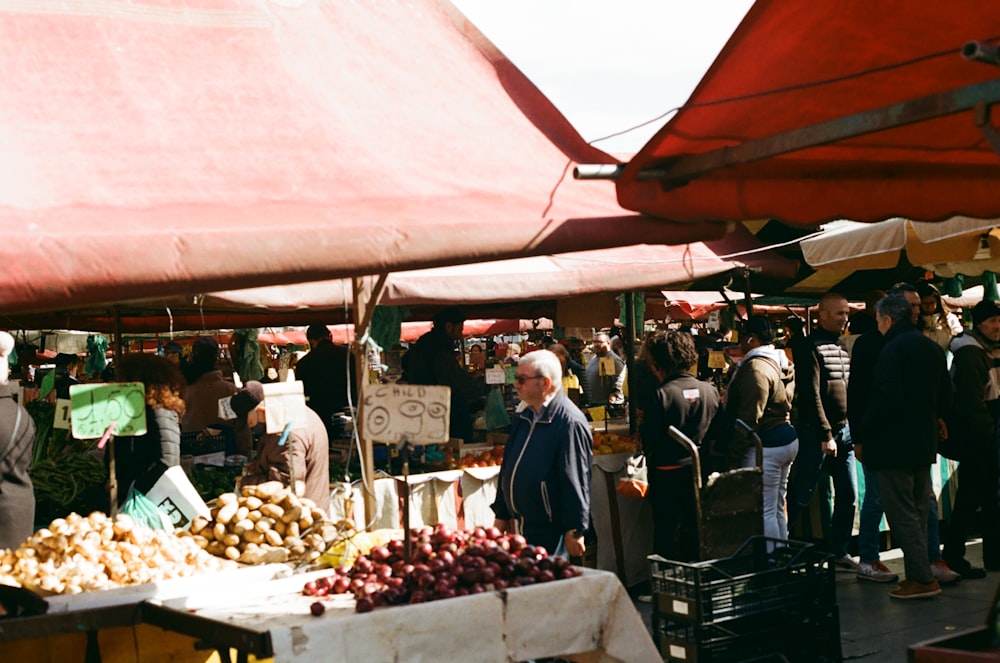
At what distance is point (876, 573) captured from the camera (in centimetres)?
765

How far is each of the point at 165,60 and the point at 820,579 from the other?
3.37 meters

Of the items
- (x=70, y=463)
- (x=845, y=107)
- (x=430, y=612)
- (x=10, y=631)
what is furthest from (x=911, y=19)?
(x=70, y=463)

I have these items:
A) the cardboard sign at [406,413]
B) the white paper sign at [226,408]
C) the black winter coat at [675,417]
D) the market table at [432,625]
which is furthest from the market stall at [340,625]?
the white paper sign at [226,408]

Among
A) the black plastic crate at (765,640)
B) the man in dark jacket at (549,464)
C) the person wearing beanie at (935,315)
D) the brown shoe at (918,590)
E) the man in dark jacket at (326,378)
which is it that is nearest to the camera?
the black plastic crate at (765,640)

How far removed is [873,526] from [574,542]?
3.36m

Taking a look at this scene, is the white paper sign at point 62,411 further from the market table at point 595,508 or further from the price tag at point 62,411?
the market table at point 595,508

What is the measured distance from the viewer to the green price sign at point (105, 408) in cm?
488

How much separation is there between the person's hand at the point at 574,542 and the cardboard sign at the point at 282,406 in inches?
56.2

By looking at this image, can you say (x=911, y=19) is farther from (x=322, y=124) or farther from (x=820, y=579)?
(x=820, y=579)

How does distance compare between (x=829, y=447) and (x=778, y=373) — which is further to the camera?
(x=829, y=447)

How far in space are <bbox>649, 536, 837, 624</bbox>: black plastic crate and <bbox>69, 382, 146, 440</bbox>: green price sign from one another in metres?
2.54

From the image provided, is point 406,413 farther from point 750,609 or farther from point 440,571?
point 750,609

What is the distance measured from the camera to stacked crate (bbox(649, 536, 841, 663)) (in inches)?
173

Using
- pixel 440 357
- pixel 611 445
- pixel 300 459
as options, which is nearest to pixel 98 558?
pixel 300 459
